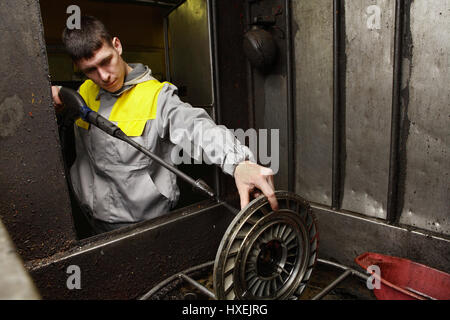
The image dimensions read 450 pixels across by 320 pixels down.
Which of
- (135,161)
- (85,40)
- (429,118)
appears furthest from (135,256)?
(429,118)

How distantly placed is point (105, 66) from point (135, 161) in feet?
1.83

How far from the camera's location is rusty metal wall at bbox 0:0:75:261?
1304 millimetres

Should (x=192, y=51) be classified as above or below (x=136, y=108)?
above

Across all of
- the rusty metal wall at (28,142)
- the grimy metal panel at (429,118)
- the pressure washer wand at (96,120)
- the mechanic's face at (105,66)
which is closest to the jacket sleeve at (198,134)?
the pressure washer wand at (96,120)

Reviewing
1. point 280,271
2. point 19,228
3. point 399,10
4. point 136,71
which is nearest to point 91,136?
point 136,71

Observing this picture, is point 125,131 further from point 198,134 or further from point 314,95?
point 314,95

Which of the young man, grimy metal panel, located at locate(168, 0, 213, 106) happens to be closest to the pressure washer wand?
the young man

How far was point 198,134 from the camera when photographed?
1563 mm

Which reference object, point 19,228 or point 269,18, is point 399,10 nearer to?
point 269,18

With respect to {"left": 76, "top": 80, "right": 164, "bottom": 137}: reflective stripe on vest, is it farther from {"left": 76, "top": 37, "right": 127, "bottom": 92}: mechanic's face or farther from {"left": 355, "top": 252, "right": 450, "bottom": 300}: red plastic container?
{"left": 355, "top": 252, "right": 450, "bottom": 300}: red plastic container

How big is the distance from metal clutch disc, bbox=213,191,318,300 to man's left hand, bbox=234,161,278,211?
0.12ft

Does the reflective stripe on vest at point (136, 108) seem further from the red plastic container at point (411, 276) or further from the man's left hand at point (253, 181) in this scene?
the red plastic container at point (411, 276)

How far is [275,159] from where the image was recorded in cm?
266

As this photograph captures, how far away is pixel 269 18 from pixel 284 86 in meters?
0.54
